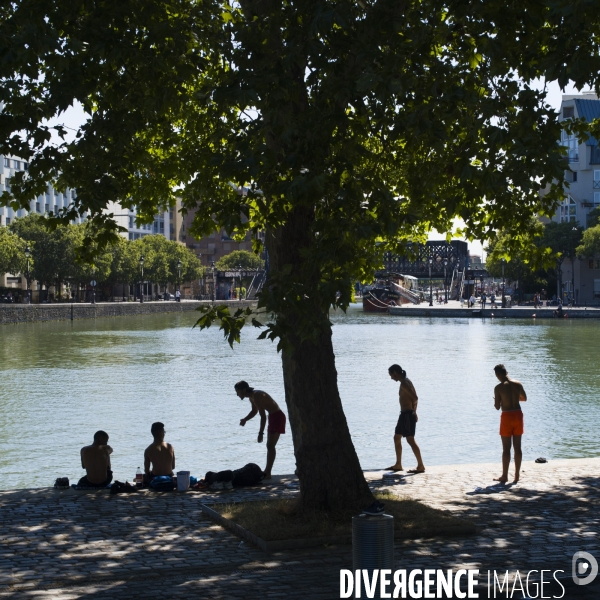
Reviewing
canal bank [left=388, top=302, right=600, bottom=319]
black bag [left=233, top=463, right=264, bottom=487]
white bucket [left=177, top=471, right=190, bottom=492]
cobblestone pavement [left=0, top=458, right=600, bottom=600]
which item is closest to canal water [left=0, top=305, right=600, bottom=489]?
black bag [left=233, top=463, right=264, bottom=487]

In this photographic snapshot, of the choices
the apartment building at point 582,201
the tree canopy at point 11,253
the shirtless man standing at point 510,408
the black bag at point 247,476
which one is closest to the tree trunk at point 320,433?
the black bag at point 247,476

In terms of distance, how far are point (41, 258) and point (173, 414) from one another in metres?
74.5

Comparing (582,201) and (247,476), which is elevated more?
(582,201)

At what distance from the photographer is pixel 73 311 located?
9475cm

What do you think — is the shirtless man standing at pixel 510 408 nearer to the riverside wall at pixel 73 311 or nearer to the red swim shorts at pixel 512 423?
the red swim shorts at pixel 512 423

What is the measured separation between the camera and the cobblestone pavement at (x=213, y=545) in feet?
29.2

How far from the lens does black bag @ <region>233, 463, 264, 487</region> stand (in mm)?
14102

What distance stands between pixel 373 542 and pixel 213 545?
11.7 feet

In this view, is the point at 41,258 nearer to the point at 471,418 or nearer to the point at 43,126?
the point at 471,418

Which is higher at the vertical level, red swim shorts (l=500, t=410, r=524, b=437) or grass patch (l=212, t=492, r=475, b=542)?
red swim shorts (l=500, t=410, r=524, b=437)

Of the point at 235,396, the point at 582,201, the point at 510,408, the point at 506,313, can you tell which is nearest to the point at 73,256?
the point at 506,313

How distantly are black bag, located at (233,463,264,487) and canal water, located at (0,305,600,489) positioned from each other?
6.01 metres

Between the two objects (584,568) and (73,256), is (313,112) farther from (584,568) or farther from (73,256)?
(73,256)

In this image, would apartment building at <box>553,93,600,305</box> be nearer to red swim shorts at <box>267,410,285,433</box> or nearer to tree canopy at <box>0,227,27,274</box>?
tree canopy at <box>0,227,27,274</box>
